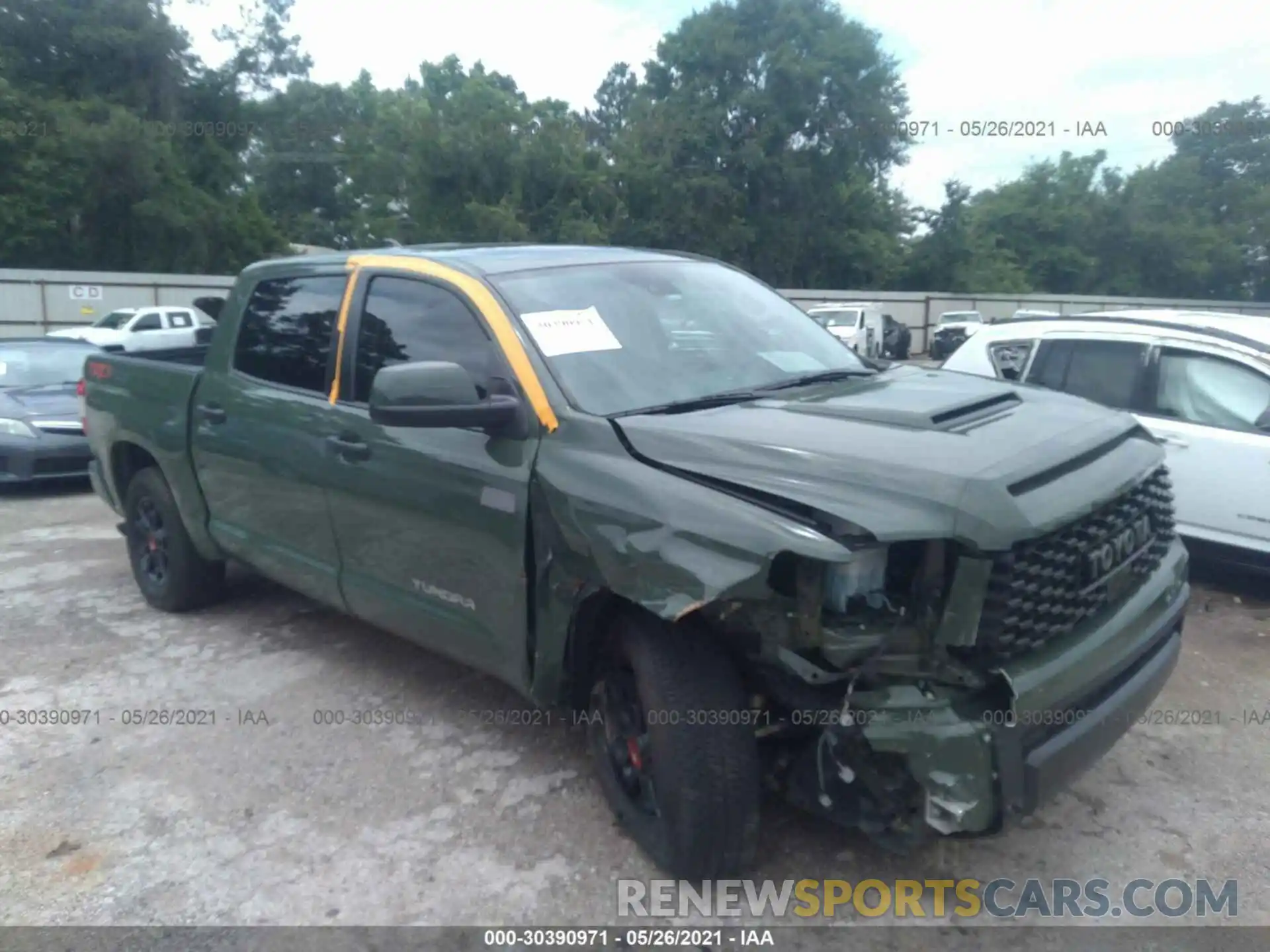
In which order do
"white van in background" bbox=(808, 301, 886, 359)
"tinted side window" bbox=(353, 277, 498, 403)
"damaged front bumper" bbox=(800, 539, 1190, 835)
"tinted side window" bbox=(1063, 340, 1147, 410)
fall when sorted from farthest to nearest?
"white van in background" bbox=(808, 301, 886, 359) → "tinted side window" bbox=(1063, 340, 1147, 410) → "tinted side window" bbox=(353, 277, 498, 403) → "damaged front bumper" bbox=(800, 539, 1190, 835)

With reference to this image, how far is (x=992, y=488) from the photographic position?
8.71 ft

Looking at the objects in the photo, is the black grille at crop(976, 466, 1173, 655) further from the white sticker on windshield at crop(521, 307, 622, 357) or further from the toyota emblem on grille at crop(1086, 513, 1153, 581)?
the white sticker on windshield at crop(521, 307, 622, 357)

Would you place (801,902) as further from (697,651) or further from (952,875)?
(697,651)

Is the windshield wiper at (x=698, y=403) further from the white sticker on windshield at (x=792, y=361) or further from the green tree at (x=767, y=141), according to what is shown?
the green tree at (x=767, y=141)

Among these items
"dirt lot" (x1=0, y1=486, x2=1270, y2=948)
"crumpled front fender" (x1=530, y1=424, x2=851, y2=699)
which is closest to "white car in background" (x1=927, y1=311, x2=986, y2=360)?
"dirt lot" (x1=0, y1=486, x2=1270, y2=948)

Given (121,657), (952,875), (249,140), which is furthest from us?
(249,140)

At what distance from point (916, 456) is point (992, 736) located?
734mm

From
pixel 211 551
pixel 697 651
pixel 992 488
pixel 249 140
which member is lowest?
pixel 211 551

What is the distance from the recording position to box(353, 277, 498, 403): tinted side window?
12.3 feet

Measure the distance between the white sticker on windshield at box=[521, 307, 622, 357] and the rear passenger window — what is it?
3.61m

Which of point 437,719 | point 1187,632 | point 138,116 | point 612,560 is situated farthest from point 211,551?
point 138,116

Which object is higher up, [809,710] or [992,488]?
[992,488]

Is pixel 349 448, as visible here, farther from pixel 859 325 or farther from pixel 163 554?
pixel 859 325

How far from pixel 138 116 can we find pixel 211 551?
116ft
